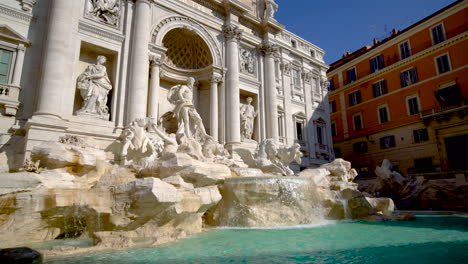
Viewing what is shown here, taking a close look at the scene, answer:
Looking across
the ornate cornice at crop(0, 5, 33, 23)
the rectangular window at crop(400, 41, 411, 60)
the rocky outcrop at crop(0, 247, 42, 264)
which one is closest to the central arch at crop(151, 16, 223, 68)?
the ornate cornice at crop(0, 5, 33, 23)

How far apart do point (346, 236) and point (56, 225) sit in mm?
5966

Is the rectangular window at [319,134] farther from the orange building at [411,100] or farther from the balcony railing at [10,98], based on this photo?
the balcony railing at [10,98]

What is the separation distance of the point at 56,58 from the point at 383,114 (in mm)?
23008

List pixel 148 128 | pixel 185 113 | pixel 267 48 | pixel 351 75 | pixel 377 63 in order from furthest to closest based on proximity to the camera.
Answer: pixel 351 75 → pixel 377 63 → pixel 267 48 → pixel 185 113 → pixel 148 128

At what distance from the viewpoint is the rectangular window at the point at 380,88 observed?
23.7 meters

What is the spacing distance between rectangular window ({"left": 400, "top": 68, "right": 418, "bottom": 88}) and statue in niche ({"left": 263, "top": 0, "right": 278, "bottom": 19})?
11541 millimetres

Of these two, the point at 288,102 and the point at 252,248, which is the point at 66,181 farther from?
the point at 288,102

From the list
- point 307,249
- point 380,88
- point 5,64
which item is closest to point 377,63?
point 380,88

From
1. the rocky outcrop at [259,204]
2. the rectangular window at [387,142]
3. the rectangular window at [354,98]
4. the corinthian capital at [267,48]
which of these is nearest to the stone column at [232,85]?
the corinthian capital at [267,48]

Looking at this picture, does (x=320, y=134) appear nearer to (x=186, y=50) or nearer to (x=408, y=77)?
(x=408, y=77)

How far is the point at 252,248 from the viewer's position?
15.6 feet

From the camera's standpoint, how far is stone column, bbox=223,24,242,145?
1494 centimetres

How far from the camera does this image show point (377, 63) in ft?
80.7

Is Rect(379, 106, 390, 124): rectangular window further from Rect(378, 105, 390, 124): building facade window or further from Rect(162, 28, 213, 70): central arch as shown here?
Rect(162, 28, 213, 70): central arch
